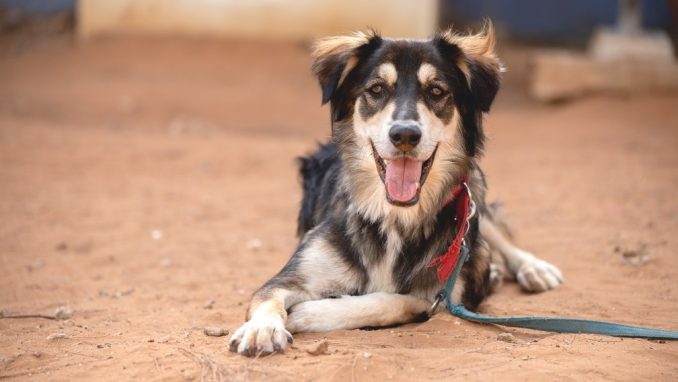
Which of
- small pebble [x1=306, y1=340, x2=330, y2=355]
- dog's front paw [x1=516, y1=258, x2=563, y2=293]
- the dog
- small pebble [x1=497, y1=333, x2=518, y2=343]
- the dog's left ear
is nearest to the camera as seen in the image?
small pebble [x1=306, y1=340, x2=330, y2=355]

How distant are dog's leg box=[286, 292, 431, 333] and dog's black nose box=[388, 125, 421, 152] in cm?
82

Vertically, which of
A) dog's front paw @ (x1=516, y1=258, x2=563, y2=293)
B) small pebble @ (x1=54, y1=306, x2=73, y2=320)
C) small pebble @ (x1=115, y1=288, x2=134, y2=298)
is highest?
dog's front paw @ (x1=516, y1=258, x2=563, y2=293)

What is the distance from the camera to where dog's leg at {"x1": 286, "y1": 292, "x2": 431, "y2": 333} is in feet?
13.8

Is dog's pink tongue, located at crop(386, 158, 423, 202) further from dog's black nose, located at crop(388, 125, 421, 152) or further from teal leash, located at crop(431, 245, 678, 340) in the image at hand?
teal leash, located at crop(431, 245, 678, 340)

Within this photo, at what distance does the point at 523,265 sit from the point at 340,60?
6.29 feet

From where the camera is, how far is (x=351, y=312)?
4270mm

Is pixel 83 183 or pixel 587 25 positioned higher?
pixel 587 25

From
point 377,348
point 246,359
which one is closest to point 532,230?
point 377,348

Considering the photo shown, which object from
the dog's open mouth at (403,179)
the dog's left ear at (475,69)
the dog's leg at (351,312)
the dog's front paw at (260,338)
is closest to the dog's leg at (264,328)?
the dog's front paw at (260,338)

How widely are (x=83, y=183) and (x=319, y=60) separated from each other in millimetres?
4514

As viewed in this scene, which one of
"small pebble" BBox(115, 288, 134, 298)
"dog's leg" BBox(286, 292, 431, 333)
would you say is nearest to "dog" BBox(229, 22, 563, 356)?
"dog's leg" BBox(286, 292, 431, 333)

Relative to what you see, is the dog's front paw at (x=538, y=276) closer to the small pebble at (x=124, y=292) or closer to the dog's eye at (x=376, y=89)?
the dog's eye at (x=376, y=89)

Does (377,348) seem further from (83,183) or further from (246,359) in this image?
(83,183)

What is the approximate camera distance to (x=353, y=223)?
15.2 ft
